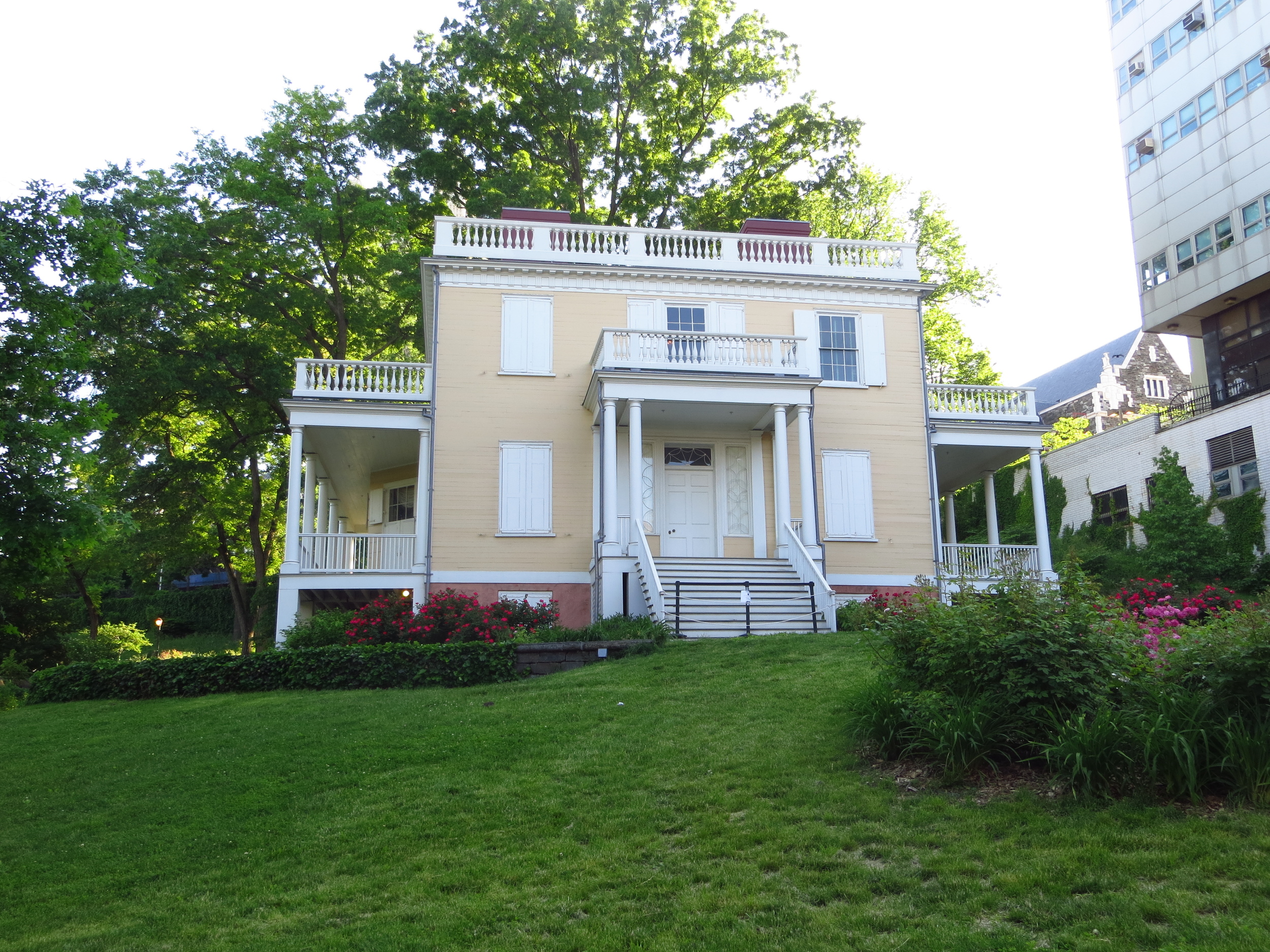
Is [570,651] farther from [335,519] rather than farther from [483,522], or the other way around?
[335,519]

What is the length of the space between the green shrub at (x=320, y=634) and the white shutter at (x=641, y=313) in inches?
347

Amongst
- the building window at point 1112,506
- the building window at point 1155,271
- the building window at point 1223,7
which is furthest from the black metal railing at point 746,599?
the building window at point 1223,7

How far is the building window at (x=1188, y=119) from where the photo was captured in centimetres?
2973

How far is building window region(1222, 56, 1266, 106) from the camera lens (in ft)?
91.9

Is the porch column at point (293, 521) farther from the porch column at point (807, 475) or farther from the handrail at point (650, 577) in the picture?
the porch column at point (807, 475)

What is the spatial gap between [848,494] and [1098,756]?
1495cm

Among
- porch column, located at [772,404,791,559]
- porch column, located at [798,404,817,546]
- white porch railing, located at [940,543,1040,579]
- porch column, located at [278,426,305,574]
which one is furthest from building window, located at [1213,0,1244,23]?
porch column, located at [278,426,305,574]

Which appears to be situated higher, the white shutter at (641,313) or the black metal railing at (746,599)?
the white shutter at (641,313)

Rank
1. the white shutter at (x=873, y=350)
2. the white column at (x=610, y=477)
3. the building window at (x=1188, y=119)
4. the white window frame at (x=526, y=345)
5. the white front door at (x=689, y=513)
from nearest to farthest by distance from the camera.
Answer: the white column at (x=610, y=477)
the white front door at (x=689, y=513)
the white window frame at (x=526, y=345)
the white shutter at (x=873, y=350)
the building window at (x=1188, y=119)

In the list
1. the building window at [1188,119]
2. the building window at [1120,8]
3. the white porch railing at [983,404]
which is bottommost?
the white porch railing at [983,404]

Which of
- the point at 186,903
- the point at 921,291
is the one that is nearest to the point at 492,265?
the point at 921,291

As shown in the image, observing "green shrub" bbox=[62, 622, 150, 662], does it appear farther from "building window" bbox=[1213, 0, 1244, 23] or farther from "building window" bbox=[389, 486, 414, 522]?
"building window" bbox=[1213, 0, 1244, 23]

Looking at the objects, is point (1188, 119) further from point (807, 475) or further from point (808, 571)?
point (808, 571)

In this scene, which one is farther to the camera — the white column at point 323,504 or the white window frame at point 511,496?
the white column at point 323,504
